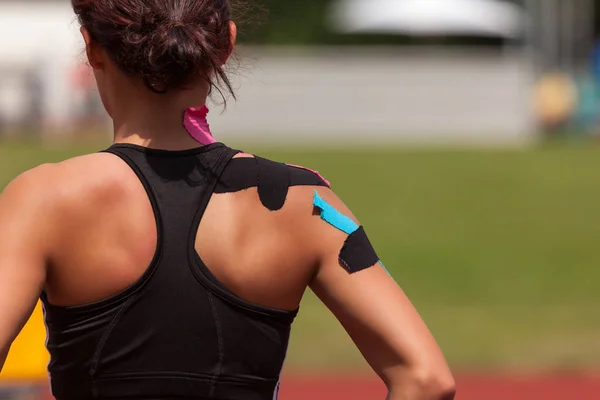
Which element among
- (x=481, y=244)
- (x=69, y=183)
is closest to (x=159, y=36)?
(x=69, y=183)

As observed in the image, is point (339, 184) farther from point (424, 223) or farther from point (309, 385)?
point (309, 385)

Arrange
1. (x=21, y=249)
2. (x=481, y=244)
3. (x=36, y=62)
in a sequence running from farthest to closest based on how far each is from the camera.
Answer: (x=36, y=62) < (x=481, y=244) < (x=21, y=249)

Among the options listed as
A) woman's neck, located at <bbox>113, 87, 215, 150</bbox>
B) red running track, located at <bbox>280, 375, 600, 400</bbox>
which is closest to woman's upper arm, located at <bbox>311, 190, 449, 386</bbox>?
woman's neck, located at <bbox>113, 87, 215, 150</bbox>

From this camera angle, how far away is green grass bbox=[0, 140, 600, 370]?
11.0 meters

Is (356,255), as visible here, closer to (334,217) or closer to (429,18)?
(334,217)

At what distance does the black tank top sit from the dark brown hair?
0.14 meters

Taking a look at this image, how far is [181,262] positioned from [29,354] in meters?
3.94

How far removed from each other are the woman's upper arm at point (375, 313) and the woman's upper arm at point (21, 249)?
1.56 feet

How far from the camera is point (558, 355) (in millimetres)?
10414

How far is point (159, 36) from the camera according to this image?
82.3 inches

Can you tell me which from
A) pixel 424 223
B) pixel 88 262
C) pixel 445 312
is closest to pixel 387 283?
pixel 88 262

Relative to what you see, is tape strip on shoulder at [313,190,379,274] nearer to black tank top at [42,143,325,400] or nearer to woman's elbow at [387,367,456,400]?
black tank top at [42,143,325,400]

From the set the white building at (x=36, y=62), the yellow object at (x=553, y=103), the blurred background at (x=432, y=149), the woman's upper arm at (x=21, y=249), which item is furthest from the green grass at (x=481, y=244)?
the woman's upper arm at (x=21, y=249)

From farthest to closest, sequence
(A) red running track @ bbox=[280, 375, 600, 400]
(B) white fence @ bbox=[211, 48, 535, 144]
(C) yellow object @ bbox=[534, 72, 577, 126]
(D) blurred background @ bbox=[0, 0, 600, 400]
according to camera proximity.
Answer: (C) yellow object @ bbox=[534, 72, 577, 126], (B) white fence @ bbox=[211, 48, 535, 144], (D) blurred background @ bbox=[0, 0, 600, 400], (A) red running track @ bbox=[280, 375, 600, 400]
